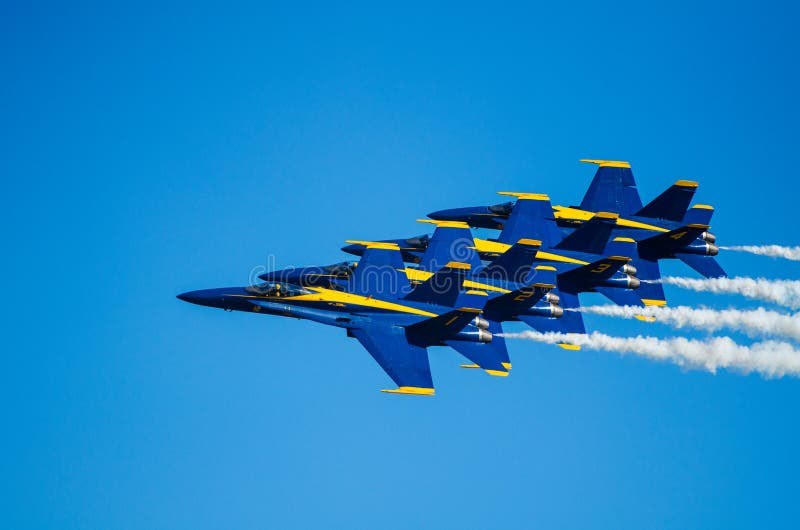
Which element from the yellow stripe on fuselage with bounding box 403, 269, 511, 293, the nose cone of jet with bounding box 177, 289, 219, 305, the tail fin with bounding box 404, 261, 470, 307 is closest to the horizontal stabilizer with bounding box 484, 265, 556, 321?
the yellow stripe on fuselage with bounding box 403, 269, 511, 293

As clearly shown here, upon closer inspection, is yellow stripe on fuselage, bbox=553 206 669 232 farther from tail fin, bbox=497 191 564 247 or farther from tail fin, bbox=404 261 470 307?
tail fin, bbox=404 261 470 307

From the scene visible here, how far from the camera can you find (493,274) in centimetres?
7669

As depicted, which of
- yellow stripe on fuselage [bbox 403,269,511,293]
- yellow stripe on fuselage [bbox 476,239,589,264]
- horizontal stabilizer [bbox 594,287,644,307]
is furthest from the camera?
yellow stripe on fuselage [bbox 476,239,589,264]

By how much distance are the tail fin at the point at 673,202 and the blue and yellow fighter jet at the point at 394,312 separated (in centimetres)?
1320

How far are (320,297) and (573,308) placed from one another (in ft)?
44.9

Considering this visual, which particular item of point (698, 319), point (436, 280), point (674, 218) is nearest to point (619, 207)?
point (674, 218)

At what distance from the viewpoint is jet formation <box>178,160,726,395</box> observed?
7256cm

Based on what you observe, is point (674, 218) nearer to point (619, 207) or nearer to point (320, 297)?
point (619, 207)

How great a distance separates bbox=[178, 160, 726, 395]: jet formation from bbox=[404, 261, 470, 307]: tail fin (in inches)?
1.9

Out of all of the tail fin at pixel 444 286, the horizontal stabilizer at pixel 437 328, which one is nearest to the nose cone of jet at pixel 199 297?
the horizontal stabilizer at pixel 437 328

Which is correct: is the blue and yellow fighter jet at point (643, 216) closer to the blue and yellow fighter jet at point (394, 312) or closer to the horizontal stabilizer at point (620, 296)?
the horizontal stabilizer at point (620, 296)

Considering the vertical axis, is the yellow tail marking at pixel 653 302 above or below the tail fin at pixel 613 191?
below

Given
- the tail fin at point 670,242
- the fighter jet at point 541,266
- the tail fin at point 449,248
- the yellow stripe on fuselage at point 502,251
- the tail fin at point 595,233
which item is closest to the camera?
the fighter jet at point 541,266

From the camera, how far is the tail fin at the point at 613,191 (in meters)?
85.4
